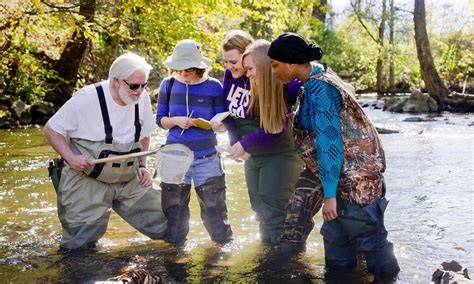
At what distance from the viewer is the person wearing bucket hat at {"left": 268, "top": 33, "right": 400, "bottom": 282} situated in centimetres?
365

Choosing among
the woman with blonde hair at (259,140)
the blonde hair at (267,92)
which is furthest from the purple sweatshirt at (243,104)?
the blonde hair at (267,92)

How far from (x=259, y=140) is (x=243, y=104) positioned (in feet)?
1.17

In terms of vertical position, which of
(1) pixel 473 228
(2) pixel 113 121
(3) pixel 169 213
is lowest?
(1) pixel 473 228

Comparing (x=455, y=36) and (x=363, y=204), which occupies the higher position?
(x=455, y=36)

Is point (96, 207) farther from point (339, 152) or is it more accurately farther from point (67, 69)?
point (67, 69)

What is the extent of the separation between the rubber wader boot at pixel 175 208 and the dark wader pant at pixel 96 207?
0.26 ft

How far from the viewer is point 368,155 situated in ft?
12.4

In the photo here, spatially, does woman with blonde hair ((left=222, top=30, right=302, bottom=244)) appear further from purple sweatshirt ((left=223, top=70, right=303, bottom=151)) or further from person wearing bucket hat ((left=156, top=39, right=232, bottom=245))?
person wearing bucket hat ((left=156, top=39, right=232, bottom=245))

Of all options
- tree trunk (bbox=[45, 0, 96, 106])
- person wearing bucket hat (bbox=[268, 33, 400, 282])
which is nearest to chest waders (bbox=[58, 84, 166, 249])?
person wearing bucket hat (bbox=[268, 33, 400, 282])

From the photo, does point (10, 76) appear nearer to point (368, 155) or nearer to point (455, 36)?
point (368, 155)

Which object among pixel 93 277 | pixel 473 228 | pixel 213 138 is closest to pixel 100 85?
pixel 213 138

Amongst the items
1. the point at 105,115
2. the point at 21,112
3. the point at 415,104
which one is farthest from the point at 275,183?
the point at 415,104

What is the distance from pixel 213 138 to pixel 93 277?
1.43 m

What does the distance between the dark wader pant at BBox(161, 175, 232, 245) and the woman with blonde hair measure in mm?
326
